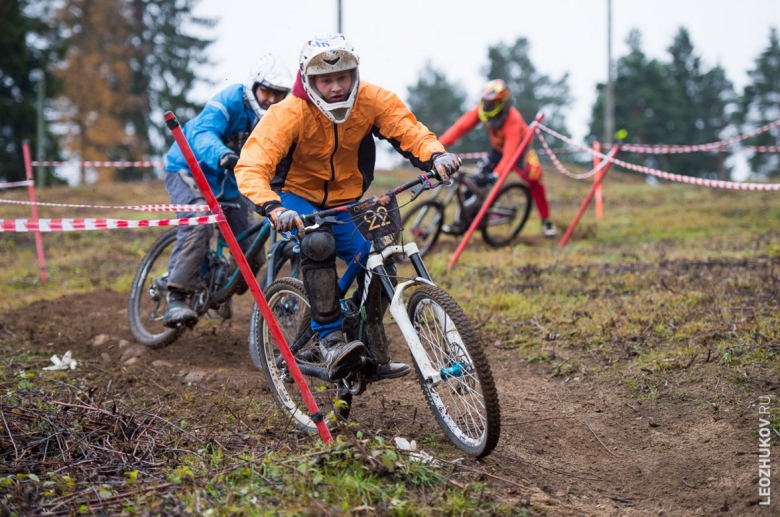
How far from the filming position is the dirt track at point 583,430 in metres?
3.24

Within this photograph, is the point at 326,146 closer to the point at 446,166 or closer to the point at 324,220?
the point at 324,220

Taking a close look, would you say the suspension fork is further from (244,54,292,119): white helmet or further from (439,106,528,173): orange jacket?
(439,106,528,173): orange jacket

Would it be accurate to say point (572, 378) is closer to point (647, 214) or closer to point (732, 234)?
point (732, 234)

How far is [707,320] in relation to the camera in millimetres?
5242

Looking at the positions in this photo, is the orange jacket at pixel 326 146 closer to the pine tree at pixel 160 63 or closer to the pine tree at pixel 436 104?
the pine tree at pixel 160 63

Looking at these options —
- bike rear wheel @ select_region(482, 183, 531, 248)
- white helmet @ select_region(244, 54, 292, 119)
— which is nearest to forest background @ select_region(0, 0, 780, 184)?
bike rear wheel @ select_region(482, 183, 531, 248)

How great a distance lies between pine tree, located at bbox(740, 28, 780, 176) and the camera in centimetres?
4156

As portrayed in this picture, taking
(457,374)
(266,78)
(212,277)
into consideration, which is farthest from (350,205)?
(212,277)

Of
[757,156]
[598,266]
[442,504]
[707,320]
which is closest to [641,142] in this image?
[757,156]

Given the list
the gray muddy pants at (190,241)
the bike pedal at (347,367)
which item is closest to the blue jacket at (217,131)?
the gray muddy pants at (190,241)

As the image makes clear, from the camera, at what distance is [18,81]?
25.8 metres

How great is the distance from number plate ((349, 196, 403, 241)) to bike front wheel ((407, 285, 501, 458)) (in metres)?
0.41

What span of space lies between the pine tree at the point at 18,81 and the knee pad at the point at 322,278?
24.3 meters

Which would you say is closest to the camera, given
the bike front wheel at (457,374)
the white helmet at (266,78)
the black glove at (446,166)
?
the bike front wheel at (457,374)
